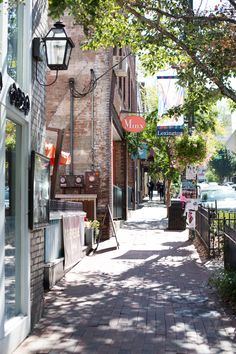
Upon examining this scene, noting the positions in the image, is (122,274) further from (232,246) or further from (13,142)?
(13,142)

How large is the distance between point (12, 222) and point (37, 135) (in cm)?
143

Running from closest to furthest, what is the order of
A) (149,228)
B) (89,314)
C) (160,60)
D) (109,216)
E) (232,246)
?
(89,314)
(232,246)
(160,60)
(109,216)
(149,228)

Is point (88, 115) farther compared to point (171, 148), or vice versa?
point (171, 148)

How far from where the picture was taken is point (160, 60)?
468 inches

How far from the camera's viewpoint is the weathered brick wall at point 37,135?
634cm

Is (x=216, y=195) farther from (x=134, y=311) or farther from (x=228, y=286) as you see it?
(x=134, y=311)

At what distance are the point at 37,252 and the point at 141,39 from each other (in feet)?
19.0

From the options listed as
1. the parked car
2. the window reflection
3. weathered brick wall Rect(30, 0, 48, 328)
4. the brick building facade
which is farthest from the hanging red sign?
the window reflection

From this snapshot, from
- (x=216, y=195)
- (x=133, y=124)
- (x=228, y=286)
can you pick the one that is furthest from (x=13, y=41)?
(x=216, y=195)

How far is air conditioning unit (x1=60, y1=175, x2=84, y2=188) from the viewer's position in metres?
15.7

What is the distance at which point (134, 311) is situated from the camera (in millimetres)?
7062

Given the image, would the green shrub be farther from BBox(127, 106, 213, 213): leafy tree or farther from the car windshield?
the car windshield

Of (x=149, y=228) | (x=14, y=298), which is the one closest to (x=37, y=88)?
(x=14, y=298)

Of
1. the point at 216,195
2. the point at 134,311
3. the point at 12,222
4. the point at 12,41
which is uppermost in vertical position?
the point at 12,41
